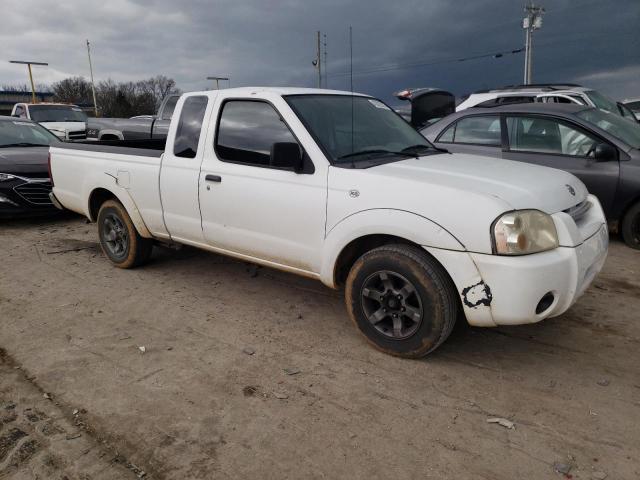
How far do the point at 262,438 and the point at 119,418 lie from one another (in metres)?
0.83

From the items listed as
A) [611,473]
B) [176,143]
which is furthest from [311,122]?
[611,473]

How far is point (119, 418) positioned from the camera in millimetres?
2809

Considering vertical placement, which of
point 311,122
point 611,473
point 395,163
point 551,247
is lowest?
point 611,473

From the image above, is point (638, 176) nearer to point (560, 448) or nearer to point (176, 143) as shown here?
point (560, 448)

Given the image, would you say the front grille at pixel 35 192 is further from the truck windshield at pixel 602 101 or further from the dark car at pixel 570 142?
the truck windshield at pixel 602 101

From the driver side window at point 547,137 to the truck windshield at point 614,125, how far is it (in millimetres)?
257

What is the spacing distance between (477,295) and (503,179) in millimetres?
811

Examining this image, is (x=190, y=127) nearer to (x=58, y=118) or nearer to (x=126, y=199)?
(x=126, y=199)

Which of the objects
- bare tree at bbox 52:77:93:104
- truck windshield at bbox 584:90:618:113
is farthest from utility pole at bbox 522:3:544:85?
bare tree at bbox 52:77:93:104

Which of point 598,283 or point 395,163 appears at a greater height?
point 395,163

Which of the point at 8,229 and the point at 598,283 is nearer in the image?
the point at 598,283

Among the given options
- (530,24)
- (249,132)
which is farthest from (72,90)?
(249,132)

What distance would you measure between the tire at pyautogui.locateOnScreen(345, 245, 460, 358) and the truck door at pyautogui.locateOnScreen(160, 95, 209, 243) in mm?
1686

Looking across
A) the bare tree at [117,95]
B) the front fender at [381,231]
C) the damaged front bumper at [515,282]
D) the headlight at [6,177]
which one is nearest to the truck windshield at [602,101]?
the damaged front bumper at [515,282]
